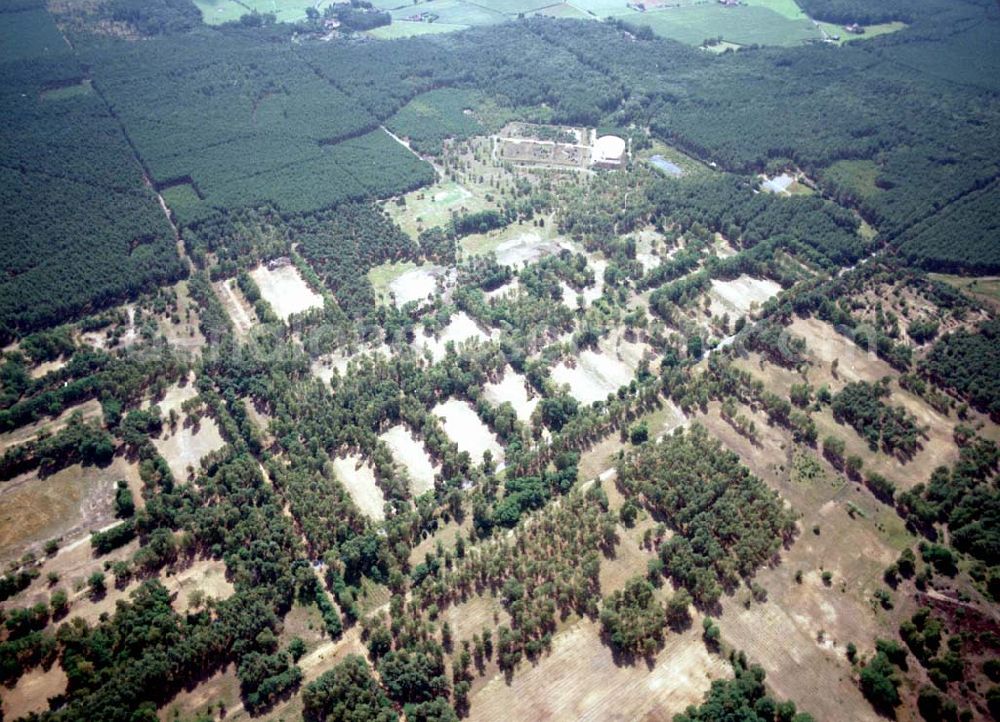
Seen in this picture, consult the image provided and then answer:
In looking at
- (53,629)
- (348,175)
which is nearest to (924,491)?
(53,629)

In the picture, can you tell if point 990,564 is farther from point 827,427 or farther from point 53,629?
point 53,629

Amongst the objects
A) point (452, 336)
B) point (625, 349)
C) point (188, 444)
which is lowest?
point (188, 444)

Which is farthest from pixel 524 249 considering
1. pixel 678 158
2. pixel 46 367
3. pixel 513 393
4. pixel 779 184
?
pixel 46 367

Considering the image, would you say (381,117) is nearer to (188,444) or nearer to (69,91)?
(69,91)

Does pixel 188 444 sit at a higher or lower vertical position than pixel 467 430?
lower

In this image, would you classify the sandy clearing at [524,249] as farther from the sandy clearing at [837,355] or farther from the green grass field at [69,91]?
the green grass field at [69,91]

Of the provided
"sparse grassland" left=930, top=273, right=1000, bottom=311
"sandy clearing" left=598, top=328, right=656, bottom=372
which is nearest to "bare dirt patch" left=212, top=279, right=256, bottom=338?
"sandy clearing" left=598, top=328, right=656, bottom=372
